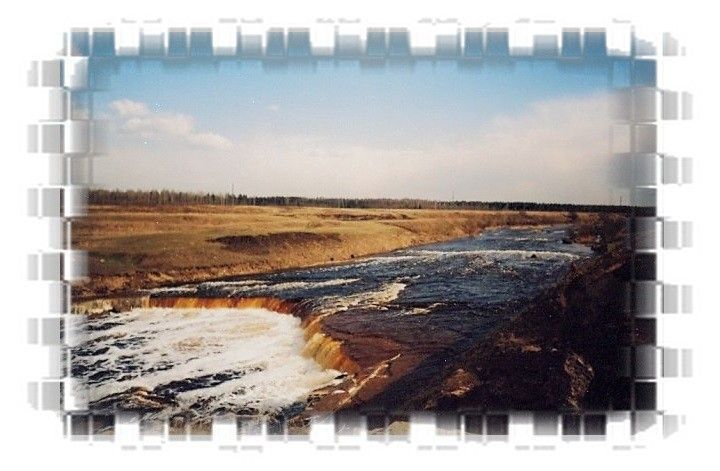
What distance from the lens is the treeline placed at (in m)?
2.80

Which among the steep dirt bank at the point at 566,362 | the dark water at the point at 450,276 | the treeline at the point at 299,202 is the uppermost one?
the treeline at the point at 299,202

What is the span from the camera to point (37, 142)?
281 cm

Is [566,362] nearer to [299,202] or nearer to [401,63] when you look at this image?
[299,202]

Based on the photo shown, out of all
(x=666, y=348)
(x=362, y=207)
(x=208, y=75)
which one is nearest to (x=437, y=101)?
(x=362, y=207)

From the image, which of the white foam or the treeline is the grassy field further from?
the white foam

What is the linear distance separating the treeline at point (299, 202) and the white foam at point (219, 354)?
1.50 ft

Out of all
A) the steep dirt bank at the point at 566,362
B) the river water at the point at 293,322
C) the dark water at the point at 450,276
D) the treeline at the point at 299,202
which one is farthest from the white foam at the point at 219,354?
the steep dirt bank at the point at 566,362

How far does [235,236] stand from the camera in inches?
113

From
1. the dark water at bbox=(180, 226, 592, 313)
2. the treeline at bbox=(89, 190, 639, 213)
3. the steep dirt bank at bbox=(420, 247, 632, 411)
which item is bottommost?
the steep dirt bank at bbox=(420, 247, 632, 411)

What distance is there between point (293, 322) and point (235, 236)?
436 millimetres

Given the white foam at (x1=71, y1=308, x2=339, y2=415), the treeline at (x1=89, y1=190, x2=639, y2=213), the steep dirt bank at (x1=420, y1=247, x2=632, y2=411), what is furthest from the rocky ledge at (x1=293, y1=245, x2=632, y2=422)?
the treeline at (x1=89, y1=190, x2=639, y2=213)

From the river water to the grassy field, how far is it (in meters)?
0.06

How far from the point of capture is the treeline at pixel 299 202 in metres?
2.80

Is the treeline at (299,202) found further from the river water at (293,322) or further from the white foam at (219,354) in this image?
the white foam at (219,354)
